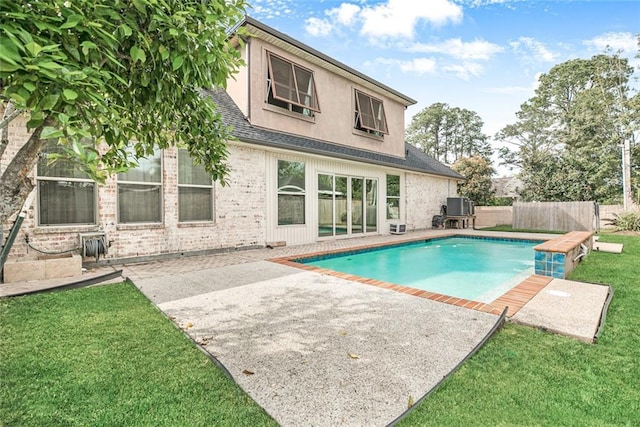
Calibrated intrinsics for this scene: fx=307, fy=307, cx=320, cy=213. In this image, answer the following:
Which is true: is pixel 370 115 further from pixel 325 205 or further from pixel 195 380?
pixel 195 380

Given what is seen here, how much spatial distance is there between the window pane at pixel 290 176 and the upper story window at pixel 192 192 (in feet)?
7.73

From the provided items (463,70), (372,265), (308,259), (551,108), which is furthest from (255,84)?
(551,108)

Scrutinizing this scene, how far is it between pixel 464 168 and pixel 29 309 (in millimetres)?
25277

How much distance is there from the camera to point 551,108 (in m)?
30.0

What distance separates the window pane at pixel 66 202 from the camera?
564cm

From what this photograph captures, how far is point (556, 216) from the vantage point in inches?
614

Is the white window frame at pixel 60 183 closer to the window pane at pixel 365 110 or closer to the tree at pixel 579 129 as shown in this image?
the window pane at pixel 365 110

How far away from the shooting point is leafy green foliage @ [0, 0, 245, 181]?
112 cm

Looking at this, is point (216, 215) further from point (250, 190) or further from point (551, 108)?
point (551, 108)

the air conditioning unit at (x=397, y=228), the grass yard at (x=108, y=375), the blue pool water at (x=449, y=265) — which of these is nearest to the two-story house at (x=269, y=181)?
the air conditioning unit at (x=397, y=228)

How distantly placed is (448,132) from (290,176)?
38144 millimetres

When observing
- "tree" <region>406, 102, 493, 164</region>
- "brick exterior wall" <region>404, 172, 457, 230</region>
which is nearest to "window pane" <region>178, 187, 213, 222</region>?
"brick exterior wall" <region>404, 172, 457, 230</region>

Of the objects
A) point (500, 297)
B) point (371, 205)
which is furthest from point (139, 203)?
point (371, 205)

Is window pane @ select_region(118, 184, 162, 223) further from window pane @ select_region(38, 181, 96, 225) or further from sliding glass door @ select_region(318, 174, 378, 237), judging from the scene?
sliding glass door @ select_region(318, 174, 378, 237)
